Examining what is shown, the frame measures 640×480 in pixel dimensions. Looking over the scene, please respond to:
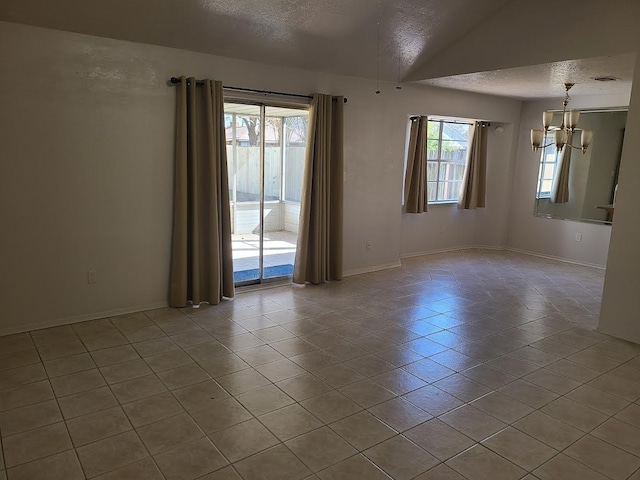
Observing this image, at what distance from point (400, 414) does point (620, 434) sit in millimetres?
1231

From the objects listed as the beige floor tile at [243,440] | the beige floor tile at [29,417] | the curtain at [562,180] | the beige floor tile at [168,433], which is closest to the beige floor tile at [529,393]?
the beige floor tile at [243,440]

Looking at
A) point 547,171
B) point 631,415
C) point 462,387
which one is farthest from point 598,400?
point 547,171

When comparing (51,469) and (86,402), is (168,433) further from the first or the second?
(86,402)

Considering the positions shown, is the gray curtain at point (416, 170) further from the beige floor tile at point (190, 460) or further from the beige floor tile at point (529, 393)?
the beige floor tile at point (190, 460)

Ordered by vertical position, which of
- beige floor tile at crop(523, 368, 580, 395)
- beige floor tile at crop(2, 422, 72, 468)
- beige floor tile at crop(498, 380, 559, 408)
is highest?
beige floor tile at crop(523, 368, 580, 395)

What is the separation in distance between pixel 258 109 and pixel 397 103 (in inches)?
77.8

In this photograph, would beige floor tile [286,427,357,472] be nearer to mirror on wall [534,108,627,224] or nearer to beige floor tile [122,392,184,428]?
beige floor tile [122,392,184,428]

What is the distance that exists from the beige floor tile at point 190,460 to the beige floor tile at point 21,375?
1295mm

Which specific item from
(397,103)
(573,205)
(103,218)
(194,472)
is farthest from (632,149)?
(103,218)

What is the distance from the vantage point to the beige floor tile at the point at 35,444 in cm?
231

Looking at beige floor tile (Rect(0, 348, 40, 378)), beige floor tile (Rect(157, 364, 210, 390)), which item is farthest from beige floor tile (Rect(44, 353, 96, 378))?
beige floor tile (Rect(157, 364, 210, 390))

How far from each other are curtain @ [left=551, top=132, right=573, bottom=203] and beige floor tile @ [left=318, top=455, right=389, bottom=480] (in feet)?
20.2

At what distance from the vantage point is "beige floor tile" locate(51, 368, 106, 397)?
2.96 metres

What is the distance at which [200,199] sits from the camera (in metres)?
4.54
